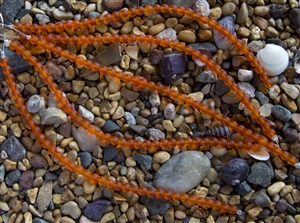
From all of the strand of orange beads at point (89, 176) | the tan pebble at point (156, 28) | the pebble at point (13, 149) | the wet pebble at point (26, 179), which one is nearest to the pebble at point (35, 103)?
the strand of orange beads at point (89, 176)

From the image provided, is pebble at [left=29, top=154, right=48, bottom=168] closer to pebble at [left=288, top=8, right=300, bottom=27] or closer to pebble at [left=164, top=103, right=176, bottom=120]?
pebble at [left=164, top=103, right=176, bottom=120]

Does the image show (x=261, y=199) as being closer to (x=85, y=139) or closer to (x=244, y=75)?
(x=244, y=75)

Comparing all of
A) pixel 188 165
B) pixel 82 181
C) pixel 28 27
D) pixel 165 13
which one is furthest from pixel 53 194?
pixel 165 13

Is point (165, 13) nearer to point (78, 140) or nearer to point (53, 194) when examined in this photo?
point (78, 140)

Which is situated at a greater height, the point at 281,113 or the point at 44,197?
the point at 281,113

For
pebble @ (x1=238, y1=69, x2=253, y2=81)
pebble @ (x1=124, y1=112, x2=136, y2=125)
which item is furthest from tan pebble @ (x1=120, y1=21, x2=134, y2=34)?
pebble @ (x1=238, y1=69, x2=253, y2=81)

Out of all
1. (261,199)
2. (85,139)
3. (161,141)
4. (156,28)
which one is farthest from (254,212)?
(156,28)

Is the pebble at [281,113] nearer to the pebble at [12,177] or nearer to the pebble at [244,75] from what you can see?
the pebble at [244,75]
